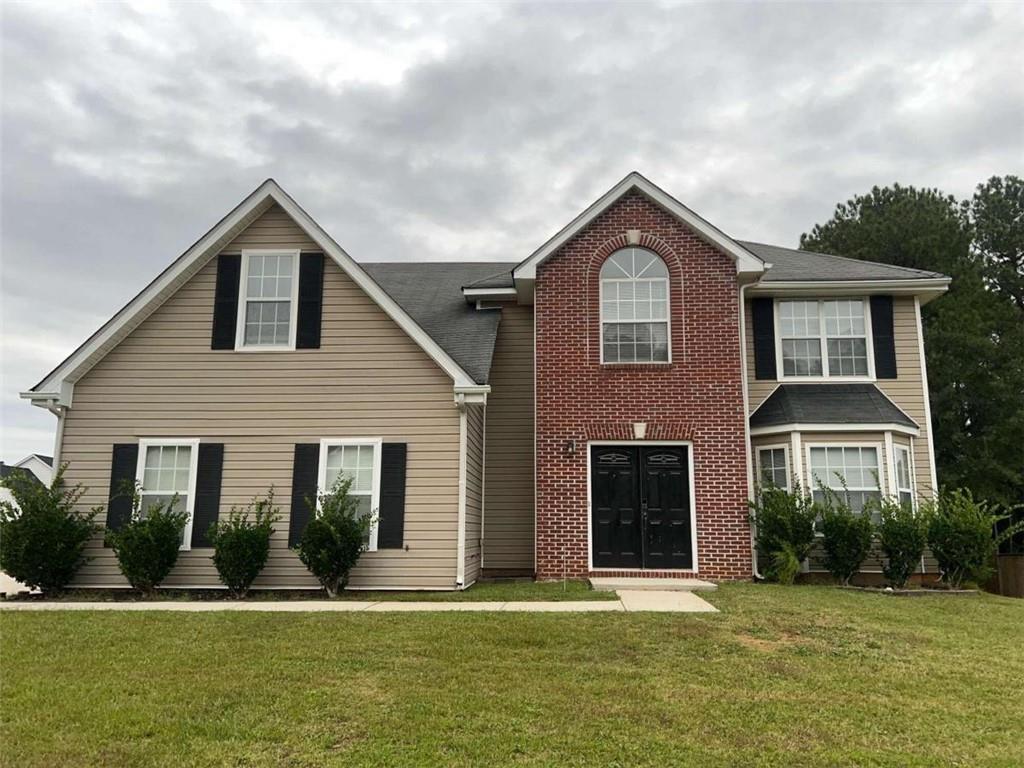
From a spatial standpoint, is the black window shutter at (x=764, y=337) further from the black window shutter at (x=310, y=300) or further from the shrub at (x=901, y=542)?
the black window shutter at (x=310, y=300)

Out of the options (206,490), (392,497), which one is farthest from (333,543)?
(206,490)

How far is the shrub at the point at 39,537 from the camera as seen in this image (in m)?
9.98

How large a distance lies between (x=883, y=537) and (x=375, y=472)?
7.96 meters

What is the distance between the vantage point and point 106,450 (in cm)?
1116

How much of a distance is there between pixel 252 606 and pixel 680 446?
23.0 ft

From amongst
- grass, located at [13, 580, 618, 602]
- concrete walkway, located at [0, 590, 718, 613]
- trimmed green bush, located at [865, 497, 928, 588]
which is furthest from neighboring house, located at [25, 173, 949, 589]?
concrete walkway, located at [0, 590, 718, 613]

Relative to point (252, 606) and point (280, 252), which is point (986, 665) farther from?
point (280, 252)

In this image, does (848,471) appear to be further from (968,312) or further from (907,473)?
(968,312)

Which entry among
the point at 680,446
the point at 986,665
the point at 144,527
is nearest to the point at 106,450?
the point at 144,527

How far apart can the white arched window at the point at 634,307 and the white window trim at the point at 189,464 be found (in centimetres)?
683

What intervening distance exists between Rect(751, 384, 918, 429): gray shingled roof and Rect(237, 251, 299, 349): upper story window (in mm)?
8385

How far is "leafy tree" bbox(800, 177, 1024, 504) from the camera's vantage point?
21719mm

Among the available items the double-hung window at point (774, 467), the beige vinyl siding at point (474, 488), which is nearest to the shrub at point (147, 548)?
the beige vinyl siding at point (474, 488)

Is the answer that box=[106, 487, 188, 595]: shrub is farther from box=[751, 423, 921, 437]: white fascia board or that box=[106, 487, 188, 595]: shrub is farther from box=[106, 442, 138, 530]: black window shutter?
box=[751, 423, 921, 437]: white fascia board
